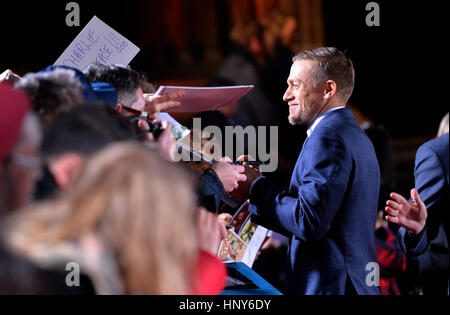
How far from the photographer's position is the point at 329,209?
2.23 m

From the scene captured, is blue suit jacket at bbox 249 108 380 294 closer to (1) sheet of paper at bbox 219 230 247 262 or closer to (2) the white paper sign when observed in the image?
(1) sheet of paper at bbox 219 230 247 262

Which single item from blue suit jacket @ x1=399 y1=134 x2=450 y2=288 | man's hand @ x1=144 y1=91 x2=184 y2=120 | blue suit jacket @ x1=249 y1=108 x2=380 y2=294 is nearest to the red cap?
man's hand @ x1=144 y1=91 x2=184 y2=120

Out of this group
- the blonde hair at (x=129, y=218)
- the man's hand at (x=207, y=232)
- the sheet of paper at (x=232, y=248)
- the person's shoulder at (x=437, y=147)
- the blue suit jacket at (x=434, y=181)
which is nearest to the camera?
the blonde hair at (x=129, y=218)

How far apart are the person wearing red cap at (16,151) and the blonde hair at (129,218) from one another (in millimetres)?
120

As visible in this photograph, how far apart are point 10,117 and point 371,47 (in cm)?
694

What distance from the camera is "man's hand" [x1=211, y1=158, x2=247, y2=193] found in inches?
89.7

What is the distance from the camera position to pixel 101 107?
154 cm

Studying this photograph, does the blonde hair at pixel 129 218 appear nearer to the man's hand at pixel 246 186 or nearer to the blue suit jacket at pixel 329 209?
the blue suit jacket at pixel 329 209

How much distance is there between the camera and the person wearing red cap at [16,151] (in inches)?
49.7

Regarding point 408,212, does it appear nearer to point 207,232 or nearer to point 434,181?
point 434,181

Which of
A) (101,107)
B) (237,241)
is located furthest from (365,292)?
(101,107)

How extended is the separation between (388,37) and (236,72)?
2.83 m

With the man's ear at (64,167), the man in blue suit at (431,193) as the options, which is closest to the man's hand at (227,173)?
the man in blue suit at (431,193)

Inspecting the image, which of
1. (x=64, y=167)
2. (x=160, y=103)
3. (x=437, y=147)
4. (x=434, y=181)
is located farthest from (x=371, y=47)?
(x=64, y=167)
